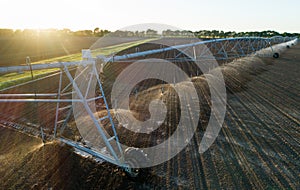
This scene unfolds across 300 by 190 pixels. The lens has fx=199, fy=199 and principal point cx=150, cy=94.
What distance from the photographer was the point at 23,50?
95.8 feet

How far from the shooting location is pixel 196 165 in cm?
568

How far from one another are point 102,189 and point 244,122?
6133mm

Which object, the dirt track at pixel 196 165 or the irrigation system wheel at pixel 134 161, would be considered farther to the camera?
the irrigation system wheel at pixel 134 161

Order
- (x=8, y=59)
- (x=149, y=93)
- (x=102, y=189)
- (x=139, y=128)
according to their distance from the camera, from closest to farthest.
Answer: (x=102, y=189), (x=139, y=128), (x=149, y=93), (x=8, y=59)

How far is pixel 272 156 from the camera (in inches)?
237

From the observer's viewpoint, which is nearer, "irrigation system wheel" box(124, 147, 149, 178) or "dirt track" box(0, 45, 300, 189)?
"dirt track" box(0, 45, 300, 189)

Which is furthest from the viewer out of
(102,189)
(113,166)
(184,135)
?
(184,135)

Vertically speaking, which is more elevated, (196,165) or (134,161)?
(134,161)

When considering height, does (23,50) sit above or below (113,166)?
above

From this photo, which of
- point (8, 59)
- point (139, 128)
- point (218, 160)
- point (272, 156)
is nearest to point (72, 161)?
point (139, 128)

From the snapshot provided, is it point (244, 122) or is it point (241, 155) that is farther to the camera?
point (244, 122)

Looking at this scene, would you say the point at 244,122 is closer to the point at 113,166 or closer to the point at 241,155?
the point at 241,155

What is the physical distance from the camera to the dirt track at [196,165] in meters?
5.09

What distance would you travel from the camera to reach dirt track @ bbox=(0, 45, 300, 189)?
509 centimetres
